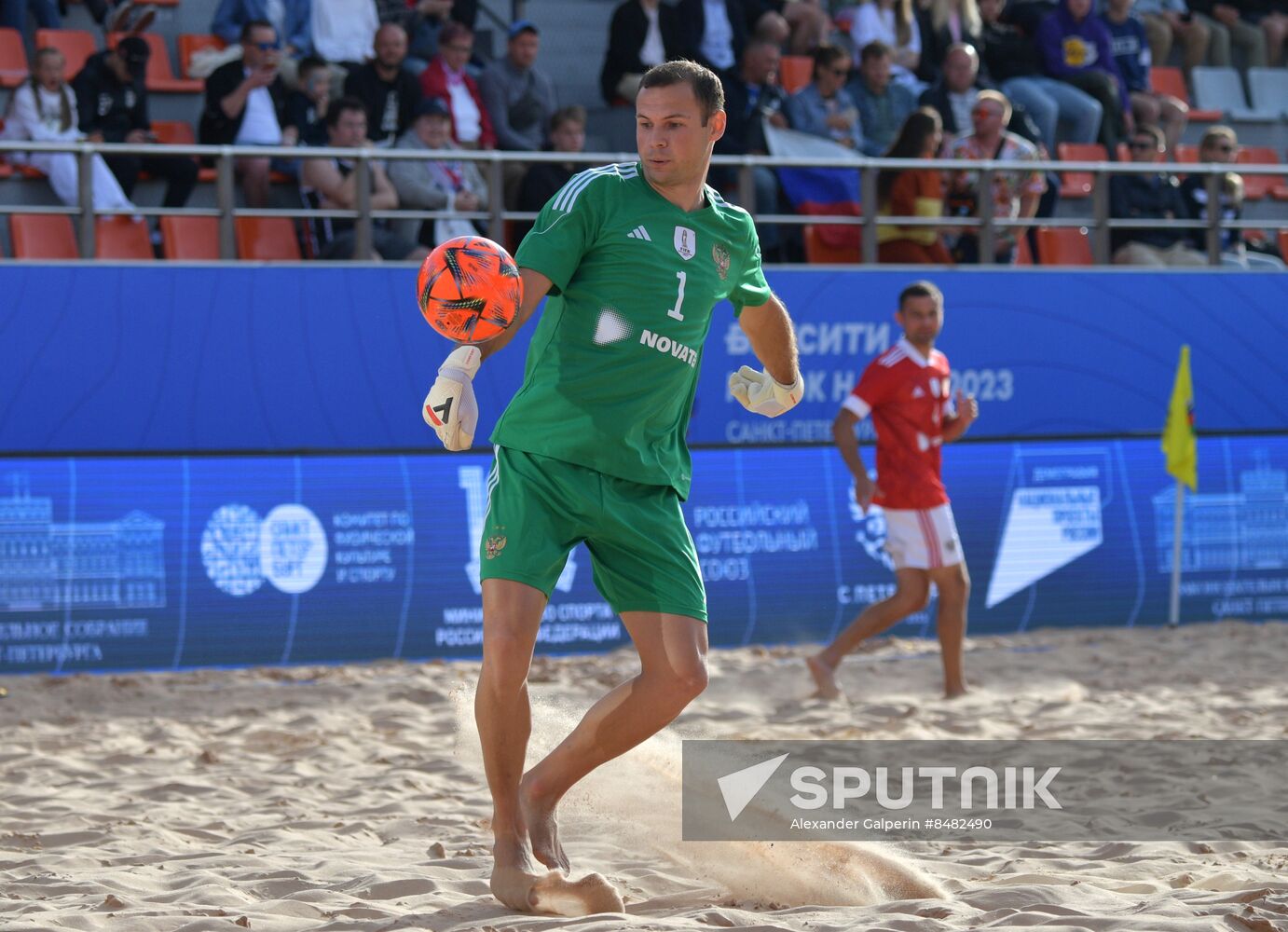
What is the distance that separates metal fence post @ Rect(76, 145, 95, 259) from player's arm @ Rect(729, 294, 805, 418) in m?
5.83

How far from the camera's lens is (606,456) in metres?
4.45

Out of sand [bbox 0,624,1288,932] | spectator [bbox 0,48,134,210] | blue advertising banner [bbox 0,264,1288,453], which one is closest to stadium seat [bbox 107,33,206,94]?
spectator [bbox 0,48,134,210]

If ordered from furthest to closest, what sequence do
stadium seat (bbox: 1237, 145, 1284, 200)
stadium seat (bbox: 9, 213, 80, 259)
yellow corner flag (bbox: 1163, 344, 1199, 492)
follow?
stadium seat (bbox: 1237, 145, 1284, 200) → yellow corner flag (bbox: 1163, 344, 1199, 492) → stadium seat (bbox: 9, 213, 80, 259)

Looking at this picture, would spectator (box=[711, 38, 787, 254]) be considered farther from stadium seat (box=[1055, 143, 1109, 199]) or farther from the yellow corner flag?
the yellow corner flag

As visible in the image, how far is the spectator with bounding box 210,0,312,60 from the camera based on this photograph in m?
11.7

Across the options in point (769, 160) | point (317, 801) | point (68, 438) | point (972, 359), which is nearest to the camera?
point (317, 801)

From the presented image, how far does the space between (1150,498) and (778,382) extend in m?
7.50

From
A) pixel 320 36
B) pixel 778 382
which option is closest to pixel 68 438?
pixel 320 36

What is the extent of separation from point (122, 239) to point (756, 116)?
4656mm

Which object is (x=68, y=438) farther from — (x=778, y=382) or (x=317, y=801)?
(x=778, y=382)

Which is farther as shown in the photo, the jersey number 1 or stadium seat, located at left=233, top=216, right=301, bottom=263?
stadium seat, located at left=233, top=216, right=301, bottom=263

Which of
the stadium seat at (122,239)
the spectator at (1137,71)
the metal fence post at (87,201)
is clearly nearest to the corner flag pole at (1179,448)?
the spectator at (1137,71)

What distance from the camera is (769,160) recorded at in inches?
421

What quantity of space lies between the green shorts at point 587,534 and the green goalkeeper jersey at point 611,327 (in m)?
0.05
